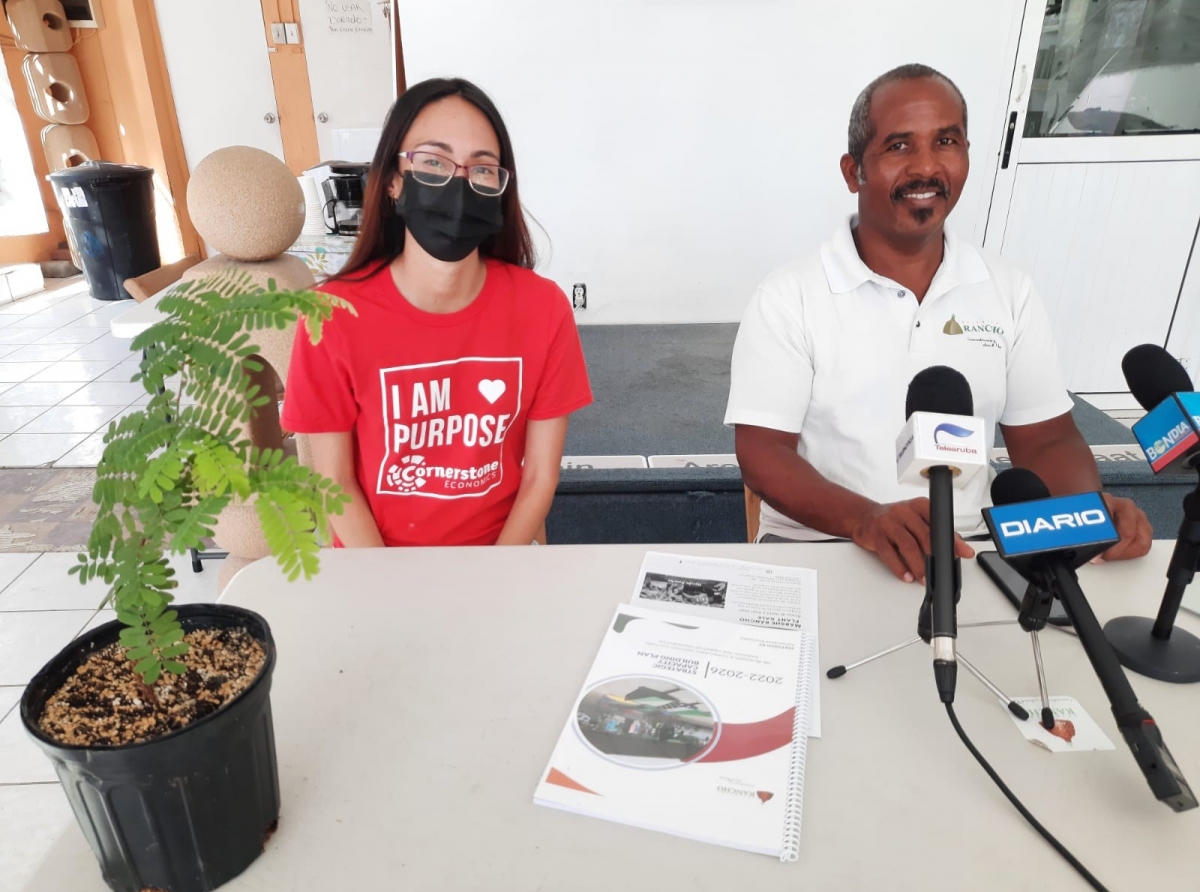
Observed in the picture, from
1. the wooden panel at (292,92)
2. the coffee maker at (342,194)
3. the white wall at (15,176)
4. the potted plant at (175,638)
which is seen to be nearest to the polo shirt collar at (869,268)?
the potted plant at (175,638)

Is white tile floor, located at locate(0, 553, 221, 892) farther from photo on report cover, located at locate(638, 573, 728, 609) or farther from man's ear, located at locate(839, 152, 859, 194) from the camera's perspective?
man's ear, located at locate(839, 152, 859, 194)

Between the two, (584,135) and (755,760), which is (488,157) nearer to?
(755,760)

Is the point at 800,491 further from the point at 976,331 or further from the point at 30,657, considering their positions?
the point at 30,657

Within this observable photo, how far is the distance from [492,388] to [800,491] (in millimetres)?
543

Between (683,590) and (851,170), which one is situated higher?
(851,170)

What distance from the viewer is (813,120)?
9.81 feet

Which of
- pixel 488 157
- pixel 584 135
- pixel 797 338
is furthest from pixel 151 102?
pixel 797 338

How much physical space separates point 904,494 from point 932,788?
2.49 ft

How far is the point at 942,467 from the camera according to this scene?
679 millimetres

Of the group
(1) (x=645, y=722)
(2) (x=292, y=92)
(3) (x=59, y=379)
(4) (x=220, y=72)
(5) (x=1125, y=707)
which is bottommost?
(3) (x=59, y=379)

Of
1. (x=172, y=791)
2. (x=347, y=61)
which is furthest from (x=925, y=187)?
(x=347, y=61)

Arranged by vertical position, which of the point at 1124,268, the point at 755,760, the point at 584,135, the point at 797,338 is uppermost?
the point at 584,135

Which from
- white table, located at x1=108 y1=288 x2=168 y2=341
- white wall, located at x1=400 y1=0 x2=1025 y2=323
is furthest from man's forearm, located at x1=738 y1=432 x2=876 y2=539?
white wall, located at x1=400 y1=0 x2=1025 y2=323

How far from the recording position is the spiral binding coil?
655 millimetres
